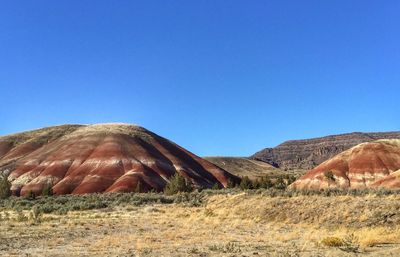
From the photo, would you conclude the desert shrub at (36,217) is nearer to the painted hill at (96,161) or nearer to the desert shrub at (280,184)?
the desert shrub at (280,184)

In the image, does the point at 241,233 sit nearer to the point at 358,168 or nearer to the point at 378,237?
the point at 378,237

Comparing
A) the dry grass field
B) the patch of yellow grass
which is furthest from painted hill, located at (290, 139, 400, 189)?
the patch of yellow grass

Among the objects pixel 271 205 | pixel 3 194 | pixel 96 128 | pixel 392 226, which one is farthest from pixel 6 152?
pixel 392 226

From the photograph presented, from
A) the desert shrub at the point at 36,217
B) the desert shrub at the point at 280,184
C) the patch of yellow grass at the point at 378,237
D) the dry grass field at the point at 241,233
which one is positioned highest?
the desert shrub at the point at 280,184

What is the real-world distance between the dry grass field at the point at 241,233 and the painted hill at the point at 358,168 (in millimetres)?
62326

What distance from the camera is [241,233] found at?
21234mm

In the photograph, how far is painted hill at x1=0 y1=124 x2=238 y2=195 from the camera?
313 feet

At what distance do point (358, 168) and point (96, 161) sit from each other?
5463 cm

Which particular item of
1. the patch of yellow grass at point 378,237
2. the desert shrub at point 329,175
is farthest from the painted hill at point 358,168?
the patch of yellow grass at point 378,237

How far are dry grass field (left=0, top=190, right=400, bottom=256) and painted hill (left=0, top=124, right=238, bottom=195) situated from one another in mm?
60559

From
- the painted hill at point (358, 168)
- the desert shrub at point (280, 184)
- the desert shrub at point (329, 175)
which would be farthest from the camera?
the desert shrub at point (329, 175)

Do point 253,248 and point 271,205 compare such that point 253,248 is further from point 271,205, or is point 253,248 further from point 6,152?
point 6,152

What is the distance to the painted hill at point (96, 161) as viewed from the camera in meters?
95.3

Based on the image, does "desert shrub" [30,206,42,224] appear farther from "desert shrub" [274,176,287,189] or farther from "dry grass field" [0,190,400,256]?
"desert shrub" [274,176,287,189]
